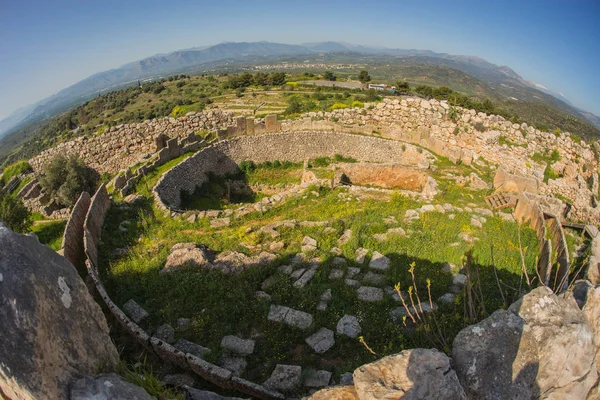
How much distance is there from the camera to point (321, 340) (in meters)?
7.84

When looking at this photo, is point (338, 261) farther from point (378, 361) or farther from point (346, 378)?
point (378, 361)

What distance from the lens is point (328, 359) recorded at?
7.42 meters

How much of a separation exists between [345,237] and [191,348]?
6416mm

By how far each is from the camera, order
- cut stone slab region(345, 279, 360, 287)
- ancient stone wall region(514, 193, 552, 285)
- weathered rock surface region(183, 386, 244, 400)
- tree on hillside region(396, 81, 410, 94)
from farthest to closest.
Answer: tree on hillside region(396, 81, 410, 94), ancient stone wall region(514, 193, 552, 285), cut stone slab region(345, 279, 360, 287), weathered rock surface region(183, 386, 244, 400)

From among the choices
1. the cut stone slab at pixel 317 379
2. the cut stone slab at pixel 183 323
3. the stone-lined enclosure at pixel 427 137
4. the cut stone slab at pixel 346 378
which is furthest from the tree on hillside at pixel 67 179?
the cut stone slab at pixel 346 378

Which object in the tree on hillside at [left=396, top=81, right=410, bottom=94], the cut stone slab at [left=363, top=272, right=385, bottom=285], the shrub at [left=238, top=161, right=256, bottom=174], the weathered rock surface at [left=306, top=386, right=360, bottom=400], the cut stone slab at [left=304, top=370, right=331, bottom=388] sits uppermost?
the tree on hillside at [left=396, top=81, right=410, bottom=94]

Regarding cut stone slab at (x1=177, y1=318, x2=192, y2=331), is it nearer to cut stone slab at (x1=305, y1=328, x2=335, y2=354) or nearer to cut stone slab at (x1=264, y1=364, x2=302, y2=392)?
cut stone slab at (x1=264, y1=364, x2=302, y2=392)

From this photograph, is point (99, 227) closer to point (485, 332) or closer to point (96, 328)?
point (96, 328)

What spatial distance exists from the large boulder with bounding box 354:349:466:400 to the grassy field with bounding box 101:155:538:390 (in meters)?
1.25

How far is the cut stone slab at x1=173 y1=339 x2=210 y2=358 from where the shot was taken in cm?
746

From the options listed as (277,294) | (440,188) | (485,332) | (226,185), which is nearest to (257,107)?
(226,185)

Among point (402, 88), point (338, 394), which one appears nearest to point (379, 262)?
point (338, 394)

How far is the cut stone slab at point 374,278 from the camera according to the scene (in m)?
9.66

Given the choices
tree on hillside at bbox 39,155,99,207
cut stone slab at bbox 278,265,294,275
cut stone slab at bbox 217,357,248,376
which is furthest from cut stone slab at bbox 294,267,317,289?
tree on hillside at bbox 39,155,99,207
